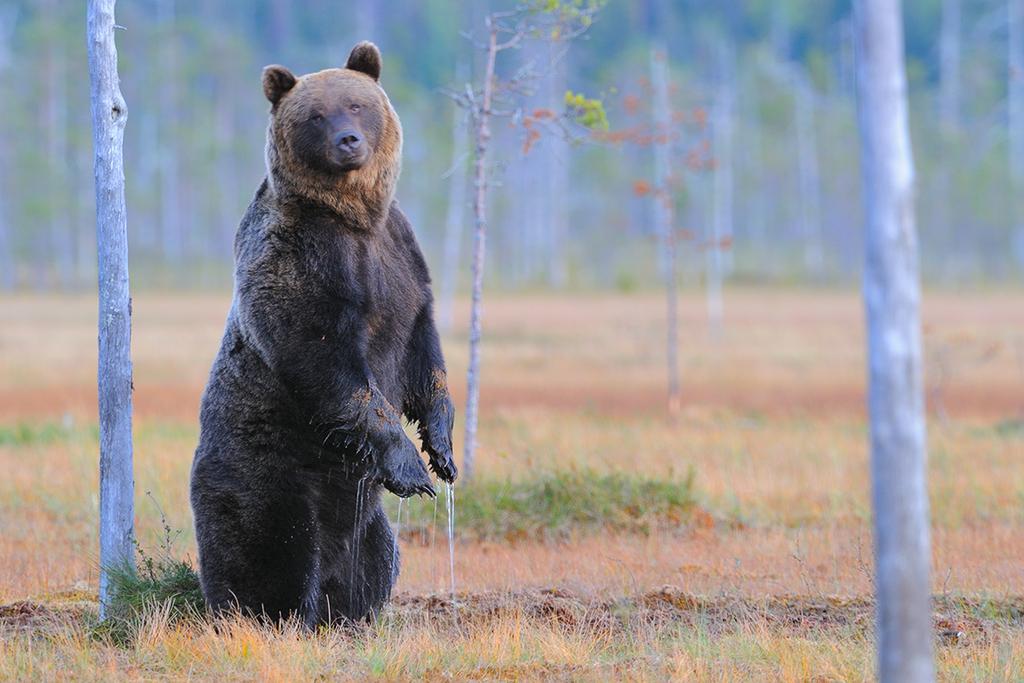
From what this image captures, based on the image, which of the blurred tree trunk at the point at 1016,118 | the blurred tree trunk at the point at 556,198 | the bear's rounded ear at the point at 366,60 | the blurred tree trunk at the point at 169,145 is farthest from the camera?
the blurred tree trunk at the point at 169,145

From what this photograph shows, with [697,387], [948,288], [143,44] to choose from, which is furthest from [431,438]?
[143,44]

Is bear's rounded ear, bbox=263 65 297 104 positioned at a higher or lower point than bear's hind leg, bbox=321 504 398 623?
higher

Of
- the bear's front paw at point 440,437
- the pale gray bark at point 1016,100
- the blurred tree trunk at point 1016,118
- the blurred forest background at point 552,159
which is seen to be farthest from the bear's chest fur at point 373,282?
the pale gray bark at point 1016,100

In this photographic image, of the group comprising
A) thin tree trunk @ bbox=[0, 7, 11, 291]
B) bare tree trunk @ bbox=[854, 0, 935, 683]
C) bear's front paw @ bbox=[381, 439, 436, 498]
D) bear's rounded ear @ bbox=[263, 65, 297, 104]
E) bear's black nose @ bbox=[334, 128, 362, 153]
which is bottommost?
bear's front paw @ bbox=[381, 439, 436, 498]

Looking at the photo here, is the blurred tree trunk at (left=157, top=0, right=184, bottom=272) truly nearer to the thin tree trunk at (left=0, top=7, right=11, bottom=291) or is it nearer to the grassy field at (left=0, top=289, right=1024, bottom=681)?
the thin tree trunk at (left=0, top=7, right=11, bottom=291)

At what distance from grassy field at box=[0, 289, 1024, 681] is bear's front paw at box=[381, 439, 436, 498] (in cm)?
77

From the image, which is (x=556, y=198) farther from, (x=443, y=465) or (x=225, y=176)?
(x=443, y=465)

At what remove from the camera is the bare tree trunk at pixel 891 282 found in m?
3.93

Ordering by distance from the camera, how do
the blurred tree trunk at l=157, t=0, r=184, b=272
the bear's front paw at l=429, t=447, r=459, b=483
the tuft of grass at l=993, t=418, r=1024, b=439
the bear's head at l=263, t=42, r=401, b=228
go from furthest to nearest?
the blurred tree trunk at l=157, t=0, r=184, b=272, the tuft of grass at l=993, t=418, r=1024, b=439, the bear's front paw at l=429, t=447, r=459, b=483, the bear's head at l=263, t=42, r=401, b=228

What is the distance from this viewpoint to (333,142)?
659 centimetres

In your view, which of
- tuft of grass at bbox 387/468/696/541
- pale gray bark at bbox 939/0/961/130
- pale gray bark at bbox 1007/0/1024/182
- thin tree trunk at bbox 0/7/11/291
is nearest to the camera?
tuft of grass at bbox 387/468/696/541

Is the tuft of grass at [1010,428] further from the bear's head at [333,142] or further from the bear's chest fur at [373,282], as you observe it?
the bear's head at [333,142]

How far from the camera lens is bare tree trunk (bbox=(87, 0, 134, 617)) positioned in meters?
7.38

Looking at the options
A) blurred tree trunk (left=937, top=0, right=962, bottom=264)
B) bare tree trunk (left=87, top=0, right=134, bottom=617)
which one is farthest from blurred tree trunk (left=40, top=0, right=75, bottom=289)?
bare tree trunk (left=87, top=0, right=134, bottom=617)
